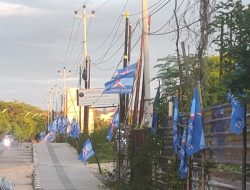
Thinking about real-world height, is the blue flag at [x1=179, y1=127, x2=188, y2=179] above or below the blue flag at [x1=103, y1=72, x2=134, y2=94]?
below

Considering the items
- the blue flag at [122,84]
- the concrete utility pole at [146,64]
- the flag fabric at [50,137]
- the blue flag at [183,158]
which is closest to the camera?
the blue flag at [183,158]

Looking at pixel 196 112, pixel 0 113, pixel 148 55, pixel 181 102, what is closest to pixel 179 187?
pixel 181 102

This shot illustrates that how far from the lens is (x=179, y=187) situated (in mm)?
12102

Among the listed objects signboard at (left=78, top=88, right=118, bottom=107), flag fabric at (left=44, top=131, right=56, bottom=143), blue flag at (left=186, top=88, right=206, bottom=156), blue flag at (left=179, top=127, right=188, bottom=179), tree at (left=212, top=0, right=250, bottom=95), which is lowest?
flag fabric at (left=44, top=131, right=56, bottom=143)

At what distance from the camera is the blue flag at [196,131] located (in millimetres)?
9289

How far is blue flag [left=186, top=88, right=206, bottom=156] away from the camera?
929 cm

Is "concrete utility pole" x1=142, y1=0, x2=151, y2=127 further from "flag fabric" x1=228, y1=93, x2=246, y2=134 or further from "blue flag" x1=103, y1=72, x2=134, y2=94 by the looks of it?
"flag fabric" x1=228, y1=93, x2=246, y2=134

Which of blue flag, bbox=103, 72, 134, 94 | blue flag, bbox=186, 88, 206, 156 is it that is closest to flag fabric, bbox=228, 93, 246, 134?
blue flag, bbox=186, 88, 206, 156

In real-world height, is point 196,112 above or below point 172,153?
above

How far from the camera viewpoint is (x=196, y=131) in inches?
369

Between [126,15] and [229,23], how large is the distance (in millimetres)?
18719

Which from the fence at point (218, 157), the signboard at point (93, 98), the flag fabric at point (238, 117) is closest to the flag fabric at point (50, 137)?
the signboard at point (93, 98)

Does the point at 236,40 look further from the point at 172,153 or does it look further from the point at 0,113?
the point at 0,113

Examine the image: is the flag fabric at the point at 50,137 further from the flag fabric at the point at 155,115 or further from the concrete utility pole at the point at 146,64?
the flag fabric at the point at 155,115
